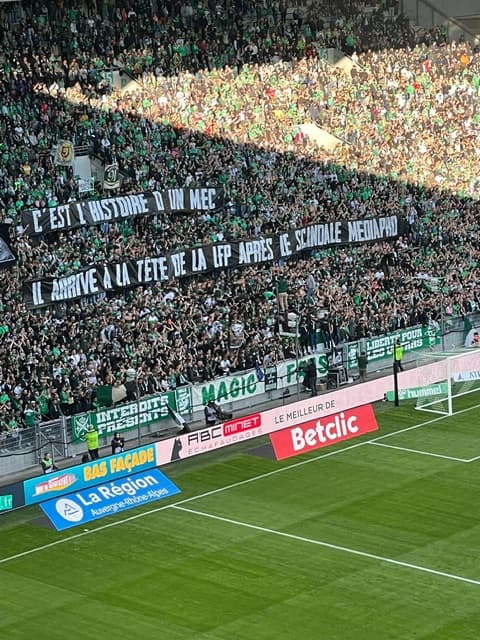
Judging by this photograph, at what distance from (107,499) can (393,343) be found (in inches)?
592

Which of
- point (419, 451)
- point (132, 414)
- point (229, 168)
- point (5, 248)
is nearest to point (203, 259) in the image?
point (229, 168)

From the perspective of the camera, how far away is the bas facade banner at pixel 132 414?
3241cm

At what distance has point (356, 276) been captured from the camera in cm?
4384

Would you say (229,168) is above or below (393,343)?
above

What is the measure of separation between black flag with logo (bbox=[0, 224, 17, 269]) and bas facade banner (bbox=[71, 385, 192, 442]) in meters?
5.18

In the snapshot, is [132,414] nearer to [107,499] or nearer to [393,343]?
[107,499]

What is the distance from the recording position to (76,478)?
92.5 ft

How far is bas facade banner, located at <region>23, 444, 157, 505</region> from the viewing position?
2802 cm

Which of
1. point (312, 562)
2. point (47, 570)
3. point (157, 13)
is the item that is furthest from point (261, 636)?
point (157, 13)

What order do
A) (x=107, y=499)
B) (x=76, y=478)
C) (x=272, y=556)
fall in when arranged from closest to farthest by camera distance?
(x=272, y=556) → (x=76, y=478) → (x=107, y=499)

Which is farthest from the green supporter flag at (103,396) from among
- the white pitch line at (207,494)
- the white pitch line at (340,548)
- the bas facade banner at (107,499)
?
the white pitch line at (340,548)

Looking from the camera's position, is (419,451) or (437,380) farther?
(437,380)

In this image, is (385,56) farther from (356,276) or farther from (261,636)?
(261,636)

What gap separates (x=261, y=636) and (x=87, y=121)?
885 inches
